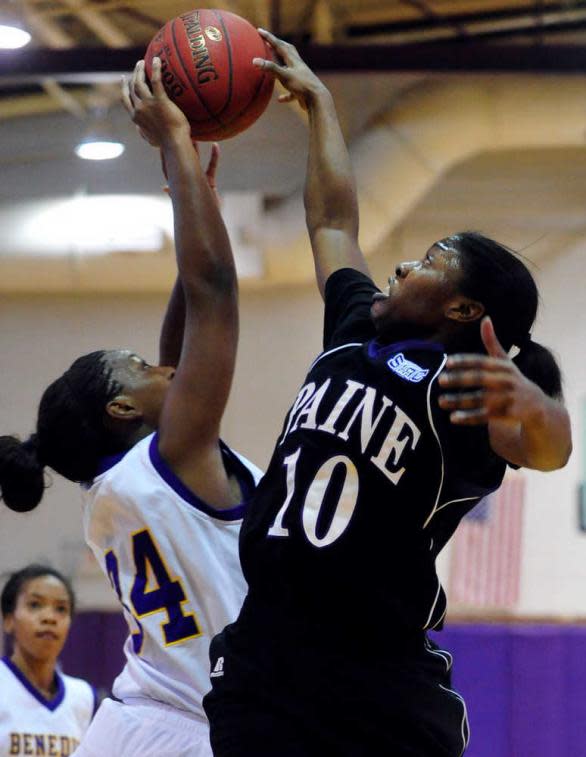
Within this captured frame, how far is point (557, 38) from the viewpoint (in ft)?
30.0

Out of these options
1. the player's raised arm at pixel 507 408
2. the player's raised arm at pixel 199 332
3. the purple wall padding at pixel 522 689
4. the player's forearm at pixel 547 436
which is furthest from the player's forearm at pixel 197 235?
the purple wall padding at pixel 522 689

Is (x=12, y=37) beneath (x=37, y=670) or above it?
above

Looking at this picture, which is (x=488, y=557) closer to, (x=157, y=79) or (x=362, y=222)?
(x=362, y=222)

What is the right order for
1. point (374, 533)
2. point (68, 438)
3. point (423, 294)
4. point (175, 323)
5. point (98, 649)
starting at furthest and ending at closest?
point (98, 649), point (175, 323), point (68, 438), point (423, 294), point (374, 533)

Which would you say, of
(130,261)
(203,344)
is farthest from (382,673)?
(130,261)

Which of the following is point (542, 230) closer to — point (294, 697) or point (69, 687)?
point (69, 687)

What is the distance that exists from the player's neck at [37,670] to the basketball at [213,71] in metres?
3.05

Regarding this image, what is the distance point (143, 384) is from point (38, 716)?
283cm

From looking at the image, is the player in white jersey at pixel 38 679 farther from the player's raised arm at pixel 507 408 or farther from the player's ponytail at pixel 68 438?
the player's raised arm at pixel 507 408

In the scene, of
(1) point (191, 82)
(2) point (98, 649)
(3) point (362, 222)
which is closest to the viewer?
(1) point (191, 82)

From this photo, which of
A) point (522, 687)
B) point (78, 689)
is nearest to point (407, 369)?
point (78, 689)

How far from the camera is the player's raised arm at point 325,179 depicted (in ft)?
10.4

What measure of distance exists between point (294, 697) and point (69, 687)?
11.7 feet

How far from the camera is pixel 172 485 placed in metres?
2.89
